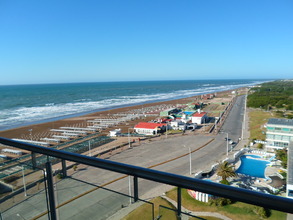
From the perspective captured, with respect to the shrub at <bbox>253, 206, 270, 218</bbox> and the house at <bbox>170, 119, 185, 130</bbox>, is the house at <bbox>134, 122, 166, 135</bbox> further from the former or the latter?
the shrub at <bbox>253, 206, 270, 218</bbox>

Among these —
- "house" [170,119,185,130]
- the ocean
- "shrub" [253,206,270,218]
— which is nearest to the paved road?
"shrub" [253,206,270,218]

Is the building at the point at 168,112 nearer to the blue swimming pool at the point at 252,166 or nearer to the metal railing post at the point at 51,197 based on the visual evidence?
the blue swimming pool at the point at 252,166

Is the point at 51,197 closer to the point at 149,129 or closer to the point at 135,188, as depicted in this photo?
the point at 135,188

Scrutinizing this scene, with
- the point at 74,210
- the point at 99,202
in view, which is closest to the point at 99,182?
the point at 99,202

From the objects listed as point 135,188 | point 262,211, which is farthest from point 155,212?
point 262,211

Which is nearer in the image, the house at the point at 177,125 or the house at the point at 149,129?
the house at the point at 149,129

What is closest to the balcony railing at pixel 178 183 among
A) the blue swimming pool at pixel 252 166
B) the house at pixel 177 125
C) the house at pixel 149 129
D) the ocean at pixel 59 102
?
the blue swimming pool at pixel 252 166
